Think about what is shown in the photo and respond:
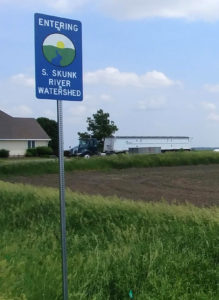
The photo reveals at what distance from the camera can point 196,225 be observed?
6688 mm

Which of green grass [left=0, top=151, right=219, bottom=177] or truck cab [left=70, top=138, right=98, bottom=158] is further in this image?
truck cab [left=70, top=138, right=98, bottom=158]

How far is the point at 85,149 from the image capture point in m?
56.6

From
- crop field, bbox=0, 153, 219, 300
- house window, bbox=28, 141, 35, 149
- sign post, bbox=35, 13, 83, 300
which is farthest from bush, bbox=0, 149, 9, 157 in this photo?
sign post, bbox=35, 13, 83, 300

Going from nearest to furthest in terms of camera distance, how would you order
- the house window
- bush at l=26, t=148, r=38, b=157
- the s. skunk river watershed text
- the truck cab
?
the s. skunk river watershed text < the truck cab < bush at l=26, t=148, r=38, b=157 < the house window

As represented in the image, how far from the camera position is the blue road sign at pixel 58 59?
4.52 meters

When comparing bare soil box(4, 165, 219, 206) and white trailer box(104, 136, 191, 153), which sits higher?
white trailer box(104, 136, 191, 153)

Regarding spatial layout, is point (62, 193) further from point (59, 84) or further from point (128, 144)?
point (128, 144)

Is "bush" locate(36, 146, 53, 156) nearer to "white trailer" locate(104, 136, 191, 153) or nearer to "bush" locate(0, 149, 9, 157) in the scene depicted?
"bush" locate(0, 149, 9, 157)

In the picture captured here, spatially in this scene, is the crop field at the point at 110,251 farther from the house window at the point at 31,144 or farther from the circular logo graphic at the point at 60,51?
the house window at the point at 31,144

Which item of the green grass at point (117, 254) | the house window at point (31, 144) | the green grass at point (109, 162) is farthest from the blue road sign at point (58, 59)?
the house window at point (31, 144)

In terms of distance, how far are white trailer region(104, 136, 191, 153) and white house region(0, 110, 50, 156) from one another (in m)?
13.2

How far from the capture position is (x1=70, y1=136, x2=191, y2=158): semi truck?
187ft

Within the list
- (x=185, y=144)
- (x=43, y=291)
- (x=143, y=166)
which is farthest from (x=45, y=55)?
(x=185, y=144)

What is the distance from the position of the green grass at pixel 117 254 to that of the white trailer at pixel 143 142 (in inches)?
1955
